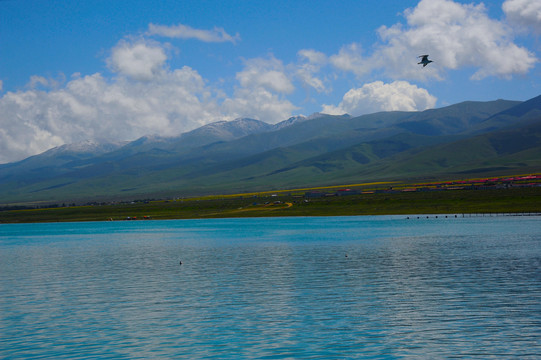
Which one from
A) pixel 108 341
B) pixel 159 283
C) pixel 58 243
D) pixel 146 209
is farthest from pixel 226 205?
pixel 108 341

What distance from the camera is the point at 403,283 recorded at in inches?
1599

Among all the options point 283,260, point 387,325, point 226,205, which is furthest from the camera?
point 226,205

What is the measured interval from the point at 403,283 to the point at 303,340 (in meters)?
16.2

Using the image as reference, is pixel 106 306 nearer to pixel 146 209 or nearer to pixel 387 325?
pixel 387 325

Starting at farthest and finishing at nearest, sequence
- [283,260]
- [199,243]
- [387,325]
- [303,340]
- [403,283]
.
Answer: [199,243] → [283,260] → [403,283] → [387,325] → [303,340]

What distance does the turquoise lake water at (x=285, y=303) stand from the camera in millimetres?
25797

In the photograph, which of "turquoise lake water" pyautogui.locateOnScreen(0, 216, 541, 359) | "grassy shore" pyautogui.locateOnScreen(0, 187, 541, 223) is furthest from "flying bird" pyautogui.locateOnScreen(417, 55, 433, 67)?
"grassy shore" pyautogui.locateOnScreen(0, 187, 541, 223)

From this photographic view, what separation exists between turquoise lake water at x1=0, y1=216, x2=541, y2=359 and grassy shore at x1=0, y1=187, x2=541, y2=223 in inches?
2337

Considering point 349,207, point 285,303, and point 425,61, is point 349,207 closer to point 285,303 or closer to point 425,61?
point 425,61

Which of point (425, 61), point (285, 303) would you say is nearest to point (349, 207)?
point (425, 61)

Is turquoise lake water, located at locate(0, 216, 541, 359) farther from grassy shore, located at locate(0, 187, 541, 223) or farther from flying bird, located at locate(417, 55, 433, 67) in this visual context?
grassy shore, located at locate(0, 187, 541, 223)

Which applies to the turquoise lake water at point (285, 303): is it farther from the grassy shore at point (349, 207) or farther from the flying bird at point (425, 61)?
the grassy shore at point (349, 207)

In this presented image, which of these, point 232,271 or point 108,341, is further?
point 232,271

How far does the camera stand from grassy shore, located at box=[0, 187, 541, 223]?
12519 cm
